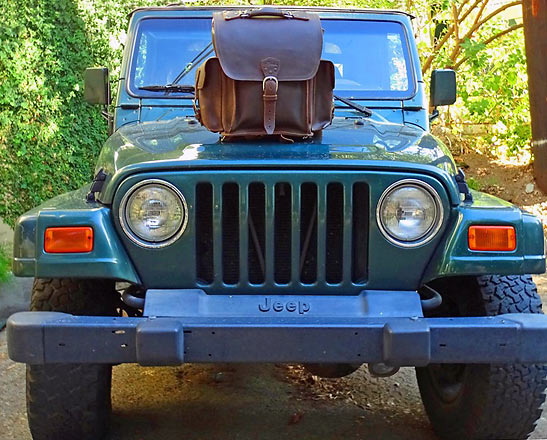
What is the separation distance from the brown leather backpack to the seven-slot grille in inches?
14.7

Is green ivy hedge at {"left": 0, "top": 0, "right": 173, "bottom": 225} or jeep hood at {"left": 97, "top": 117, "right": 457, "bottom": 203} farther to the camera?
green ivy hedge at {"left": 0, "top": 0, "right": 173, "bottom": 225}

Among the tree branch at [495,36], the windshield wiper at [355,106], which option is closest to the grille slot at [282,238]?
the windshield wiper at [355,106]

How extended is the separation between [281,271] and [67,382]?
881 mm

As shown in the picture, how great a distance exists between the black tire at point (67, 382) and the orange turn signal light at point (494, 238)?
4.48 ft

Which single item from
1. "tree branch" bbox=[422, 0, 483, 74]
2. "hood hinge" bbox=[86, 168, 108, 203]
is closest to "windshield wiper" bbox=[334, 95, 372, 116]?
"hood hinge" bbox=[86, 168, 108, 203]

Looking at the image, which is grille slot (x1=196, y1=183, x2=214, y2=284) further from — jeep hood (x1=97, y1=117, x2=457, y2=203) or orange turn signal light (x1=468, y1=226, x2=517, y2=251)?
orange turn signal light (x1=468, y1=226, x2=517, y2=251)

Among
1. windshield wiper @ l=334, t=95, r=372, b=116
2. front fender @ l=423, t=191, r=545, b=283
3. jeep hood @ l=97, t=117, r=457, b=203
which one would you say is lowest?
front fender @ l=423, t=191, r=545, b=283

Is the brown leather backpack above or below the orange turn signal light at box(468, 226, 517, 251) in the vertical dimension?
above

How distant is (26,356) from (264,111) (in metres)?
1.21

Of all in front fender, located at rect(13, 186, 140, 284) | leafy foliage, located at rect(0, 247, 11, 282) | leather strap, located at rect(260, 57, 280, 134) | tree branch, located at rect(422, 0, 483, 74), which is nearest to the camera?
front fender, located at rect(13, 186, 140, 284)

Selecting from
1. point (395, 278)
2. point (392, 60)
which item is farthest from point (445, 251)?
point (392, 60)

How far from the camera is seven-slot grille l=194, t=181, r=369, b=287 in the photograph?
2453mm

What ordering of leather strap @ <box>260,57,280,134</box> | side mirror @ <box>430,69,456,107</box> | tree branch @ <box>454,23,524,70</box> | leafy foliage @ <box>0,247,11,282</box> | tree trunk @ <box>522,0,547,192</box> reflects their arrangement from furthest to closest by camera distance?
tree branch @ <box>454,23,524,70</box> → tree trunk @ <box>522,0,547,192</box> → leafy foliage @ <box>0,247,11,282</box> → side mirror @ <box>430,69,456,107</box> → leather strap @ <box>260,57,280,134</box>

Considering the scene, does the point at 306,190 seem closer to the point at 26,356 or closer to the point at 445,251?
the point at 445,251
